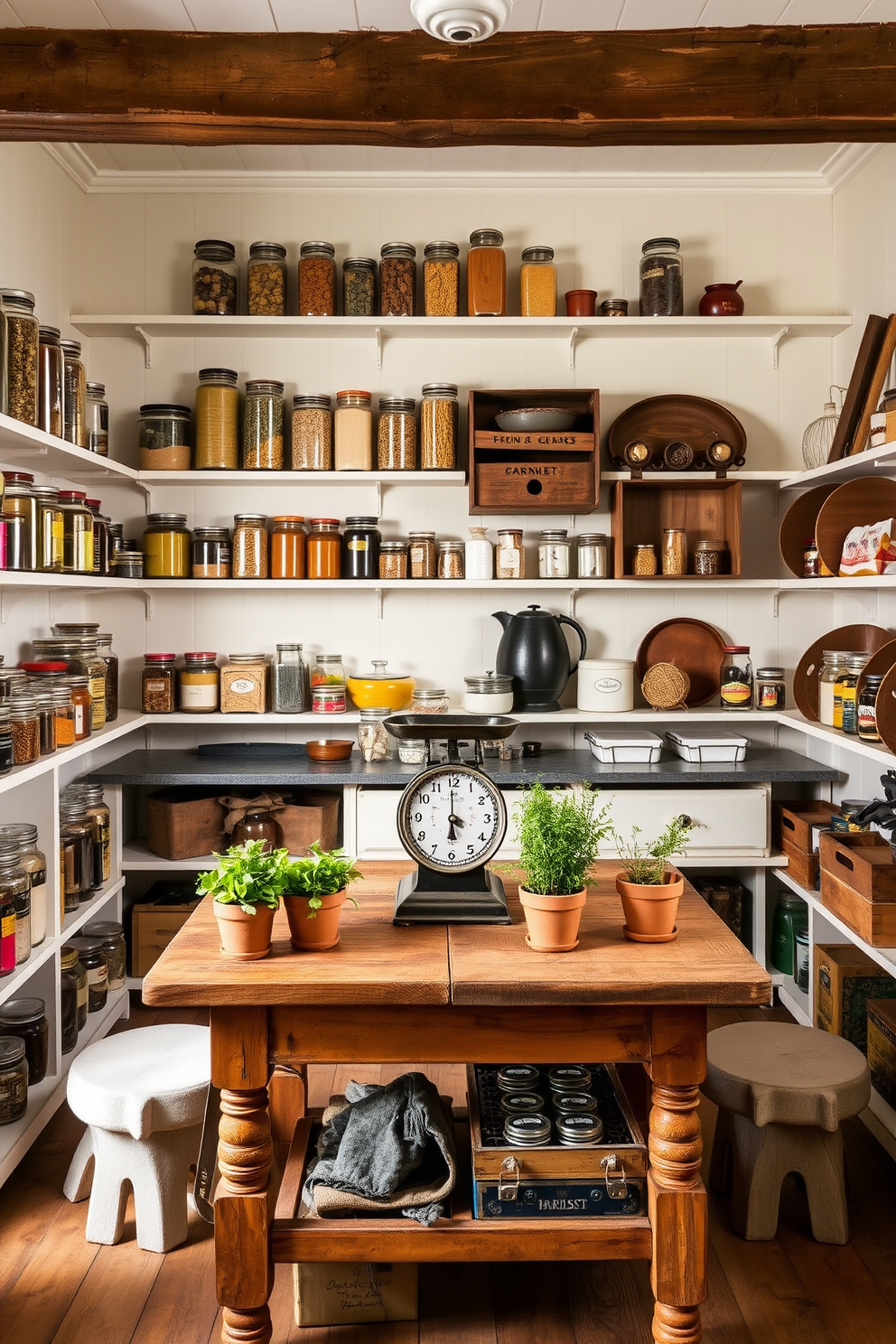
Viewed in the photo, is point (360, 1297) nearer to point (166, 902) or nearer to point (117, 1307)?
point (117, 1307)

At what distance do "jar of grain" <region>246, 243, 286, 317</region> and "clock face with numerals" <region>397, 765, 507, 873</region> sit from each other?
7.92 feet

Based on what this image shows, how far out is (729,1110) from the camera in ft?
7.80

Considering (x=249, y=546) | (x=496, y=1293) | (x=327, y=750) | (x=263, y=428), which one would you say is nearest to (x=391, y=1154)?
(x=496, y=1293)

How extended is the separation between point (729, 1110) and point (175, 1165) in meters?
1.23

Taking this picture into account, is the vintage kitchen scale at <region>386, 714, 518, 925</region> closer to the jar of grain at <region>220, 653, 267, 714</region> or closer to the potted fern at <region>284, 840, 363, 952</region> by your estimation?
the potted fern at <region>284, 840, 363, 952</region>

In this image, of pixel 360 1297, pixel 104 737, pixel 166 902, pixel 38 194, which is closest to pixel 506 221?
pixel 38 194

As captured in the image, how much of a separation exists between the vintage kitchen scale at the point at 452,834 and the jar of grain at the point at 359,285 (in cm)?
228

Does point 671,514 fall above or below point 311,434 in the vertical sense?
below

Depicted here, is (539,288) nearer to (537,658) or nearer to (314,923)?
(537,658)

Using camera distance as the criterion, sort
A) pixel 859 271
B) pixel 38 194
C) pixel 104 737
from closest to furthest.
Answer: pixel 104 737
pixel 38 194
pixel 859 271

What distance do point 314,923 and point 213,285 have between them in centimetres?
273

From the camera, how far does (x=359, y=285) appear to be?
381 cm

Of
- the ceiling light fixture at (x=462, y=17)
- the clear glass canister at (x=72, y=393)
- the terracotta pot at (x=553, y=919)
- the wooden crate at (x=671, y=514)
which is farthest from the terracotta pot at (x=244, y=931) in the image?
the wooden crate at (x=671, y=514)

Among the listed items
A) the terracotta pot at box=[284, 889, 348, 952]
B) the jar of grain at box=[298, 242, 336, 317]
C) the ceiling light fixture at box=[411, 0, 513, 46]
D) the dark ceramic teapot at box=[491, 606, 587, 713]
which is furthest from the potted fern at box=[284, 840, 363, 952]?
the jar of grain at box=[298, 242, 336, 317]
